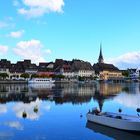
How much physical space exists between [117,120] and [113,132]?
107 cm

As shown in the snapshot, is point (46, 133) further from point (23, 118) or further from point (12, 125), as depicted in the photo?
point (23, 118)

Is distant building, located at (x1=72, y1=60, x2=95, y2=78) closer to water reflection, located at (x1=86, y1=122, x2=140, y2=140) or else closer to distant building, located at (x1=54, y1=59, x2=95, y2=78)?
distant building, located at (x1=54, y1=59, x2=95, y2=78)

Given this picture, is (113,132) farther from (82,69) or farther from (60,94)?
(82,69)

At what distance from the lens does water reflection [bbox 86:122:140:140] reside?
2842cm

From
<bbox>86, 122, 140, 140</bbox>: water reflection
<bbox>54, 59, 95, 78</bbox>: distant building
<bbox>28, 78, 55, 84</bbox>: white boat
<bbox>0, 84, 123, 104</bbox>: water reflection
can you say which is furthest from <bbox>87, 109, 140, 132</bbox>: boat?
<bbox>54, 59, 95, 78</bbox>: distant building

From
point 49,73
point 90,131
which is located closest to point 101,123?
point 90,131

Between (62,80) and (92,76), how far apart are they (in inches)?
1083

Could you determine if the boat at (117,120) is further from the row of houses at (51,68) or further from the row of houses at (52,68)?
the row of houses at (51,68)

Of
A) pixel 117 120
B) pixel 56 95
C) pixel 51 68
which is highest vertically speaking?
pixel 51 68

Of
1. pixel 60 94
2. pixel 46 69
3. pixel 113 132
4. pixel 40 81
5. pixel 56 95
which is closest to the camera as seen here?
pixel 113 132

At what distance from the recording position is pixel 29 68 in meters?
176

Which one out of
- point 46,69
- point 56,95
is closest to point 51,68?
point 46,69

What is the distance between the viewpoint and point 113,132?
3030cm

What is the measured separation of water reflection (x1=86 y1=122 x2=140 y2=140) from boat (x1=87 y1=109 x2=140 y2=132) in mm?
330
